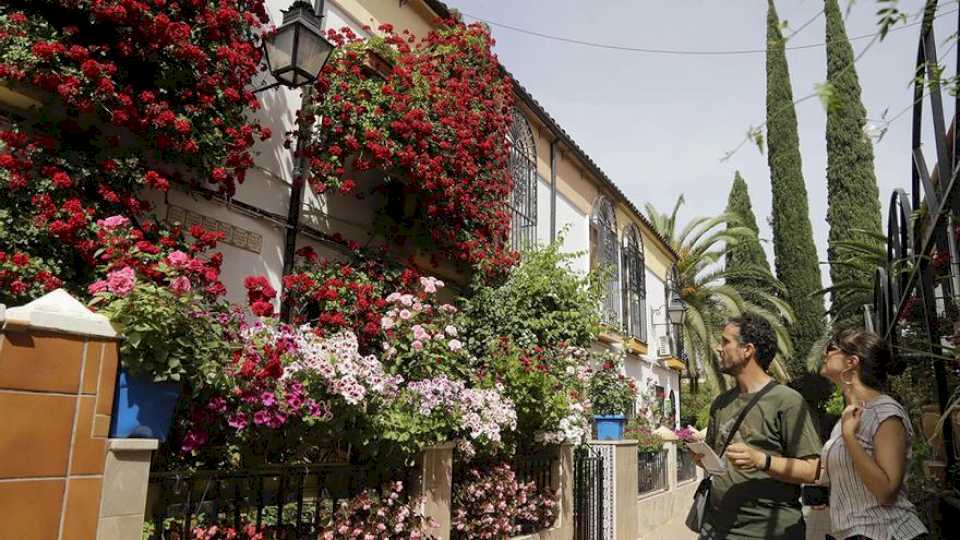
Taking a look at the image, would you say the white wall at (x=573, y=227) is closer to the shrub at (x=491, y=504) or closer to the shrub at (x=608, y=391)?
the shrub at (x=608, y=391)

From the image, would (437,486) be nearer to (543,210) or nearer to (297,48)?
(297,48)

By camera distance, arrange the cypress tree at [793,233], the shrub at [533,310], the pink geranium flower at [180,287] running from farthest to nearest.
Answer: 1. the cypress tree at [793,233]
2. the shrub at [533,310]
3. the pink geranium flower at [180,287]

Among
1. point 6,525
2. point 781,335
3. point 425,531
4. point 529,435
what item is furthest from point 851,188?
point 6,525

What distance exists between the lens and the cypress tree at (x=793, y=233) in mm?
24906

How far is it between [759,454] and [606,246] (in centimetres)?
1172

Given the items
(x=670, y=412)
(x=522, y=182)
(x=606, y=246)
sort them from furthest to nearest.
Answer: (x=670, y=412)
(x=606, y=246)
(x=522, y=182)

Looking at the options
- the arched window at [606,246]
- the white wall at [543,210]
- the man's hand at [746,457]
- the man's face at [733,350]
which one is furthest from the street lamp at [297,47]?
the arched window at [606,246]

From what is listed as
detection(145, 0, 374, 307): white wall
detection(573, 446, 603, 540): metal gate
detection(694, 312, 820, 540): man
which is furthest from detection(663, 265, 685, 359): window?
detection(694, 312, 820, 540): man

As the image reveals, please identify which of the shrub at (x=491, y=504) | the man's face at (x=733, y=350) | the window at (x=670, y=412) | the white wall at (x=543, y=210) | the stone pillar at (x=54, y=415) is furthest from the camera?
the window at (x=670, y=412)

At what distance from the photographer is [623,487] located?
8148 millimetres

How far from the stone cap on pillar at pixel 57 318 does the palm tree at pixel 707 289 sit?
1927cm

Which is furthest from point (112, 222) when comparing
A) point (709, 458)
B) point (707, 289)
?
point (707, 289)

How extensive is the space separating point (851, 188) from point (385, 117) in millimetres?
21167

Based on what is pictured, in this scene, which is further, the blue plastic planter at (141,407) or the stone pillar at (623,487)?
the stone pillar at (623,487)
